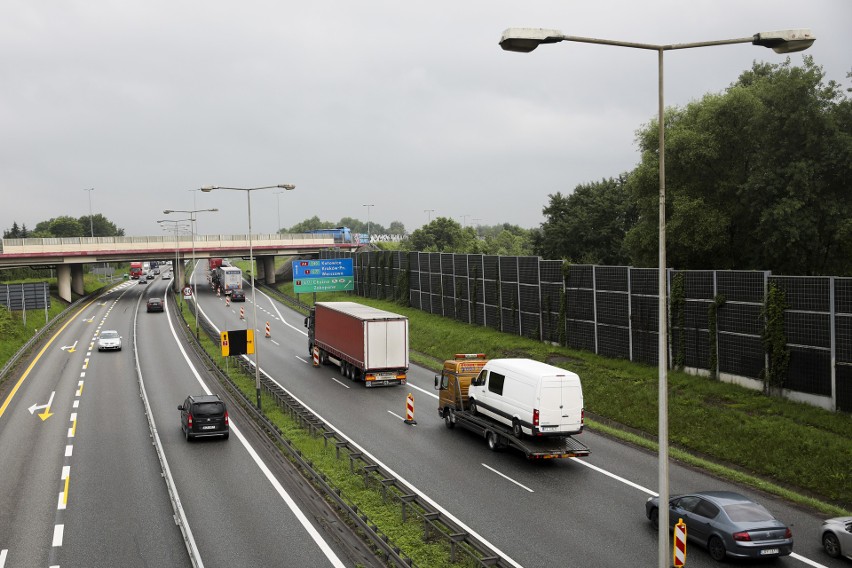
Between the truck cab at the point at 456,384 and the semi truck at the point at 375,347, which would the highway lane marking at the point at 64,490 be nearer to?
the truck cab at the point at 456,384

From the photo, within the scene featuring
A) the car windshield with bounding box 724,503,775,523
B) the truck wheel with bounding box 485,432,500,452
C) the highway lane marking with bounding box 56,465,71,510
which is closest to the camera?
the car windshield with bounding box 724,503,775,523

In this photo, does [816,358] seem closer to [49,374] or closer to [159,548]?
[159,548]

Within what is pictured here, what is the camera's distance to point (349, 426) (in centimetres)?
3238

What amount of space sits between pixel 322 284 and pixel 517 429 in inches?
1973

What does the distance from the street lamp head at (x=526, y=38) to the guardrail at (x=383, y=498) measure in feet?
35.9

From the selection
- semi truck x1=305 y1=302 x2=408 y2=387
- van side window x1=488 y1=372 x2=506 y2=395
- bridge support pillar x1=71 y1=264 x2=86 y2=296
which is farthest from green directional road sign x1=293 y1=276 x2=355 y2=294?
van side window x1=488 y1=372 x2=506 y2=395

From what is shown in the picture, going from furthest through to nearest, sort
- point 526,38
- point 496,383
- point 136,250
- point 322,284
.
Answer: point 136,250
point 322,284
point 496,383
point 526,38

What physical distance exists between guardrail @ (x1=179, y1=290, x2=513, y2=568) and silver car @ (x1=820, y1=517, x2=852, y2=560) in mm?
8532

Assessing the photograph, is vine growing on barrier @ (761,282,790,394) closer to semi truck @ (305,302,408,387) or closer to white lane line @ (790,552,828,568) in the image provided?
white lane line @ (790,552,828,568)

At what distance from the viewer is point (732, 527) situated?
17.4 meters

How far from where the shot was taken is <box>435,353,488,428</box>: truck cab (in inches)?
1233

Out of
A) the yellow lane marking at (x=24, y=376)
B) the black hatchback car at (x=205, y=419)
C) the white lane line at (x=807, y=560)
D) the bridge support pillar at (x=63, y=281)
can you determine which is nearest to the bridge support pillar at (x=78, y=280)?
the bridge support pillar at (x=63, y=281)

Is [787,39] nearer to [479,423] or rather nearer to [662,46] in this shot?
[662,46]

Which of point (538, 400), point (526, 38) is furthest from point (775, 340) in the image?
point (526, 38)
